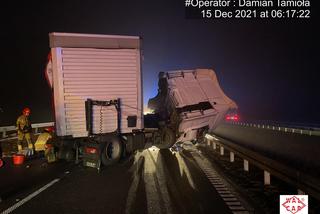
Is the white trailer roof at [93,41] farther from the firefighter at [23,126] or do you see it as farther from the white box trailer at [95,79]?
the firefighter at [23,126]

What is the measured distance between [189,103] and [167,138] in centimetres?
147

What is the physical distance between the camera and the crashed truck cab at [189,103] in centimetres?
1254

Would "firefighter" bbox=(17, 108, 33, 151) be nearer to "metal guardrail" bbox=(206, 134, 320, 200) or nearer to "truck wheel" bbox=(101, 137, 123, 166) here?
"truck wheel" bbox=(101, 137, 123, 166)

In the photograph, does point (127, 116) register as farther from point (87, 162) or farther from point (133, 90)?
point (87, 162)

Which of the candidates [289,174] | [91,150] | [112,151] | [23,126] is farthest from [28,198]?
[23,126]

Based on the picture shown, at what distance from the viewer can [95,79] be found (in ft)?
35.1

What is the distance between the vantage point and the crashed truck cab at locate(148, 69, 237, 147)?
12.5m

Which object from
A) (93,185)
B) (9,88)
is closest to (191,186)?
(93,185)

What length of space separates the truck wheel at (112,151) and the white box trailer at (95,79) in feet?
1.48

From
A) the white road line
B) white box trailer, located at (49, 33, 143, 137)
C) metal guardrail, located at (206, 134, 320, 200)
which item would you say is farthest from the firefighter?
metal guardrail, located at (206, 134, 320, 200)

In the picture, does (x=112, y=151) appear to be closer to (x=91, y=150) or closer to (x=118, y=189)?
(x=91, y=150)

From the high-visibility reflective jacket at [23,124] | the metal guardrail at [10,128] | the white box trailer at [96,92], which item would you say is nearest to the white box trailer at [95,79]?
the white box trailer at [96,92]

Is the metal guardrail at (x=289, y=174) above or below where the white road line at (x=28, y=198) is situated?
above

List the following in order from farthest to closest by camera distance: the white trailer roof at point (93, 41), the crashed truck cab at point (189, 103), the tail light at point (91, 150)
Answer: the crashed truck cab at point (189, 103), the white trailer roof at point (93, 41), the tail light at point (91, 150)
